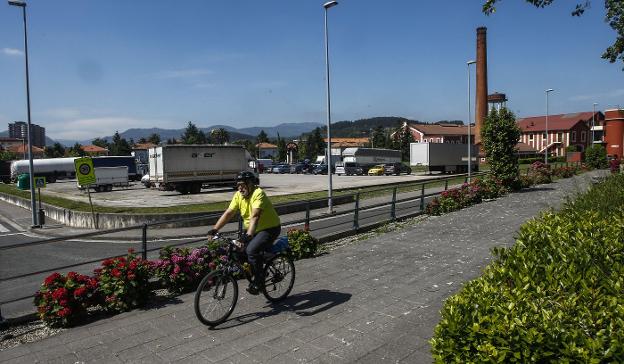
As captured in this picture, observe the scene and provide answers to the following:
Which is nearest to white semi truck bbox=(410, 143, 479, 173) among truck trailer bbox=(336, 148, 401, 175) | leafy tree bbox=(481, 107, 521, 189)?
truck trailer bbox=(336, 148, 401, 175)

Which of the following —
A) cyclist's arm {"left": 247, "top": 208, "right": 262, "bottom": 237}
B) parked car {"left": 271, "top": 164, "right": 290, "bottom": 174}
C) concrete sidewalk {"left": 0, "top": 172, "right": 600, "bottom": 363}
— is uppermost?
cyclist's arm {"left": 247, "top": 208, "right": 262, "bottom": 237}

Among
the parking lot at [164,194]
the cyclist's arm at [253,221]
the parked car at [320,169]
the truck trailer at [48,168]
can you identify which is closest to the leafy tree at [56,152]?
the truck trailer at [48,168]

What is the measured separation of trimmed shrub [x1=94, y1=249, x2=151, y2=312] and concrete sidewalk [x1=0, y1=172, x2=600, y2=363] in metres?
0.18

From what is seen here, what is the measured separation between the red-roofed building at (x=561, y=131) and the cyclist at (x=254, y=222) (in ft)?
330

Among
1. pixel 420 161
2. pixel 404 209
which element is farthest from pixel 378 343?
pixel 420 161

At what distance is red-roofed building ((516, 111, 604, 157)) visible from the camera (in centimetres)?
9825

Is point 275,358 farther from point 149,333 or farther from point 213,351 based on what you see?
point 149,333

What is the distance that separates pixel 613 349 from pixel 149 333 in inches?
192

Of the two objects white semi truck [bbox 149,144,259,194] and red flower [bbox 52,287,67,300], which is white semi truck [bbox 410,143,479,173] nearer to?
white semi truck [bbox 149,144,259,194]

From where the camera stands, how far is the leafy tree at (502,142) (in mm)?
21281

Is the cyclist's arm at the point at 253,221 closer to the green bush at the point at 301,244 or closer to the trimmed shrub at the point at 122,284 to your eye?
the trimmed shrub at the point at 122,284

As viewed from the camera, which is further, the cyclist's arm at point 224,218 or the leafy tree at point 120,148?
the leafy tree at point 120,148

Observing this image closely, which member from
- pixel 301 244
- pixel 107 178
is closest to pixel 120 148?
pixel 107 178

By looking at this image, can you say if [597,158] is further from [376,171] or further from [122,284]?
[122,284]
